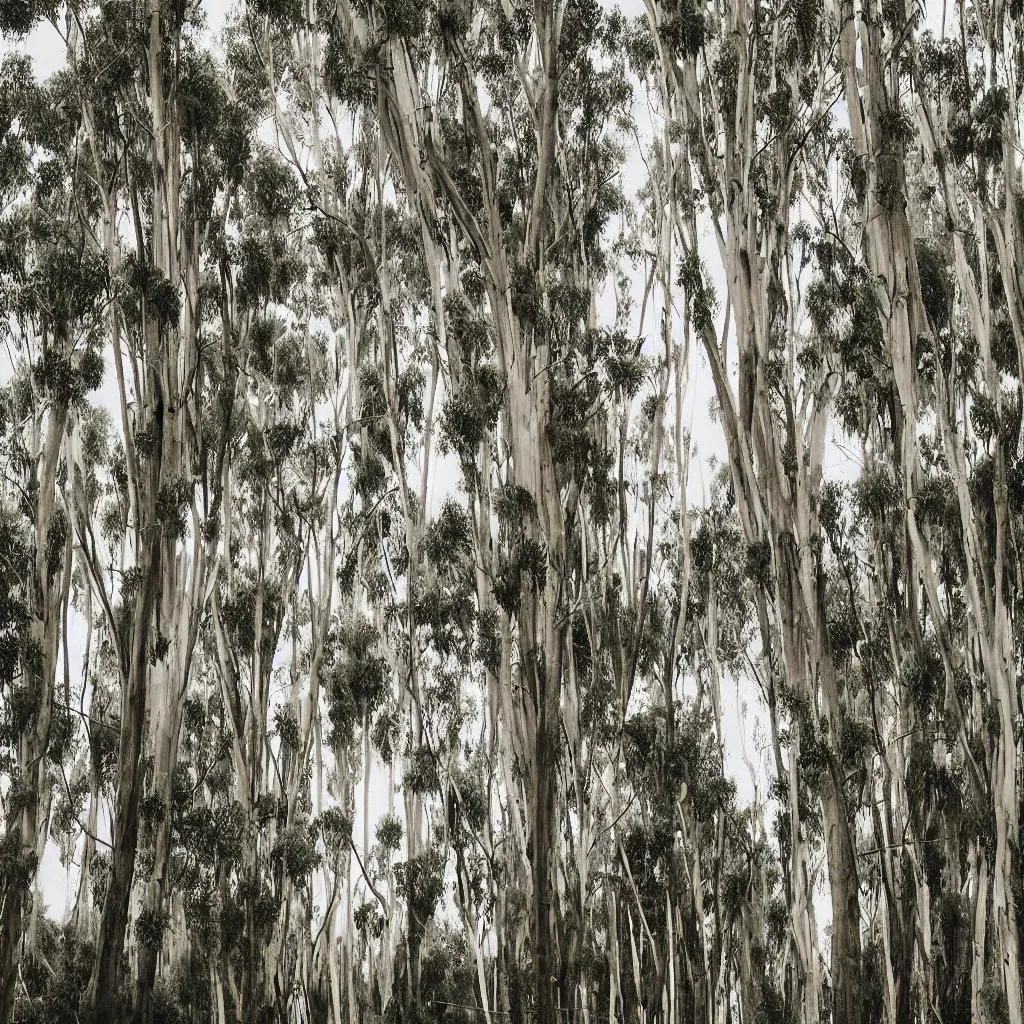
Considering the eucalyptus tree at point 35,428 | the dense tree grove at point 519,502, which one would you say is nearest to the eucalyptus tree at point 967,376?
the dense tree grove at point 519,502

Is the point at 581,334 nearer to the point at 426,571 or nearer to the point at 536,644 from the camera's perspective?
the point at 426,571

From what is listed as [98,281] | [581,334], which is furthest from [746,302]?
[98,281]

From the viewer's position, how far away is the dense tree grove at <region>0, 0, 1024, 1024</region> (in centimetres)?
1109

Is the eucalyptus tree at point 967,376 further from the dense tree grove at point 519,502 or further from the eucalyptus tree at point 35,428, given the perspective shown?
the eucalyptus tree at point 35,428

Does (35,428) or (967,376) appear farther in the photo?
(35,428)

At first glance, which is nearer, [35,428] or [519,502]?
[519,502]

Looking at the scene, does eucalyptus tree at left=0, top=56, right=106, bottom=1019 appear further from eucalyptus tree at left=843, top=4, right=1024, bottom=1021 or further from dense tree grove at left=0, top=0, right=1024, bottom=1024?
eucalyptus tree at left=843, top=4, right=1024, bottom=1021

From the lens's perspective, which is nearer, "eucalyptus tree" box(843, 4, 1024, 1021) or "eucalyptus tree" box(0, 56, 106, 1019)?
"eucalyptus tree" box(843, 4, 1024, 1021)

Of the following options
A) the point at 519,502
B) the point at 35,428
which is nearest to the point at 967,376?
the point at 519,502

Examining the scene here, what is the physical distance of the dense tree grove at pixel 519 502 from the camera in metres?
11.1

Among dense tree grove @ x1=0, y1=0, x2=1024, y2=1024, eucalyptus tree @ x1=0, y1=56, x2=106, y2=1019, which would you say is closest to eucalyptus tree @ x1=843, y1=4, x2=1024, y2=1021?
dense tree grove @ x1=0, y1=0, x2=1024, y2=1024

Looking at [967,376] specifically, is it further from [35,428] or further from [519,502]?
[35,428]

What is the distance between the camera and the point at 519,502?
10.1 meters

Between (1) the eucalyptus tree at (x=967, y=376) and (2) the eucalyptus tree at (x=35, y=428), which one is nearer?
(1) the eucalyptus tree at (x=967, y=376)
